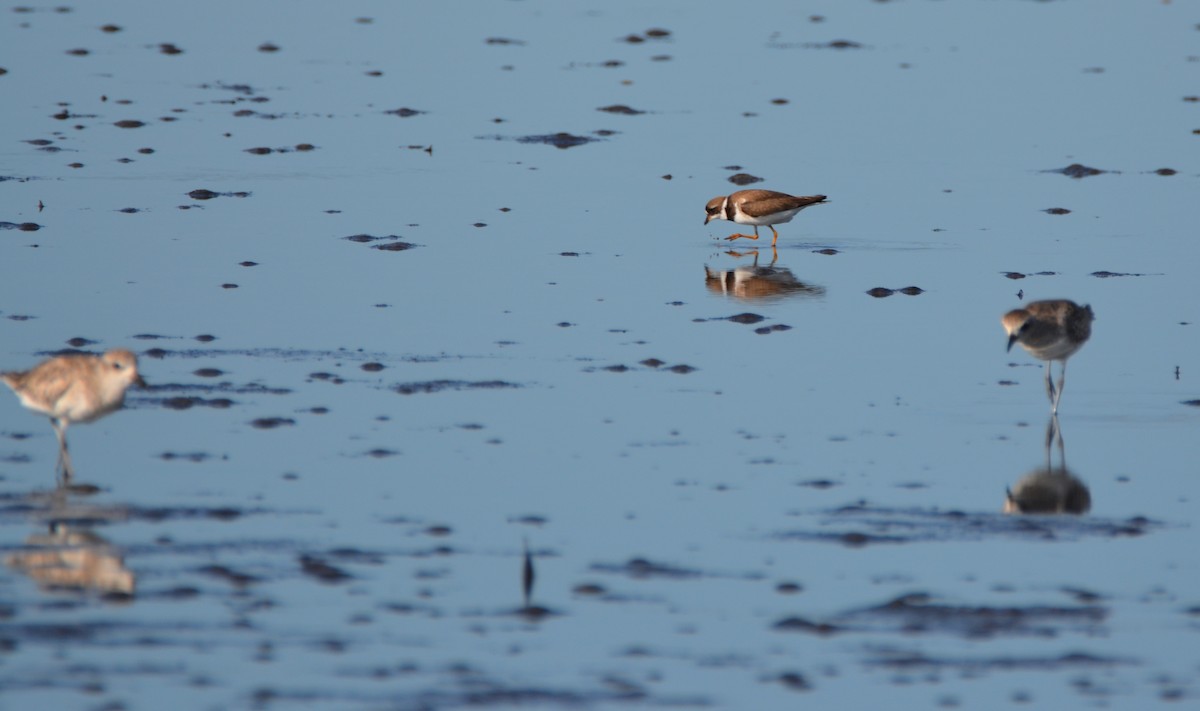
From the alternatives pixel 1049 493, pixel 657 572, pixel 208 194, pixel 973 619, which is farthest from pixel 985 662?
pixel 208 194

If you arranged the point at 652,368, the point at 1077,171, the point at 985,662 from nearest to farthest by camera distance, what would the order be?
the point at 985,662
the point at 652,368
the point at 1077,171

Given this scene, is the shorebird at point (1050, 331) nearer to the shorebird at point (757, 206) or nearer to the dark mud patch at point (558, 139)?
the shorebird at point (757, 206)

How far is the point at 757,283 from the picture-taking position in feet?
53.8

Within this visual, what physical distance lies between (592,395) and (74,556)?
425cm

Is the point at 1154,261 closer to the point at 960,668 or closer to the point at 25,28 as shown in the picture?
the point at 960,668

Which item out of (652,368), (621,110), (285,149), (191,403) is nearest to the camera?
(191,403)

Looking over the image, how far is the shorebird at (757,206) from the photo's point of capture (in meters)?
18.0

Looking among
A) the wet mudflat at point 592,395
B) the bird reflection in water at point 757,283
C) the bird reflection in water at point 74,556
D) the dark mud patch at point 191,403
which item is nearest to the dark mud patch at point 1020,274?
the wet mudflat at point 592,395

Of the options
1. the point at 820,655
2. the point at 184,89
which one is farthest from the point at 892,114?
the point at 820,655

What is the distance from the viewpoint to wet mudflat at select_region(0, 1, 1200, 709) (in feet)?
26.5

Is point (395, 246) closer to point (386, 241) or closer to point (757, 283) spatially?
point (386, 241)

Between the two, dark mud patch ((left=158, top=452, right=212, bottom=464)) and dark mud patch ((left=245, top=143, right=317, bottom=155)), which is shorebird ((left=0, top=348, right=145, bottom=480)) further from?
dark mud patch ((left=245, top=143, right=317, bottom=155))

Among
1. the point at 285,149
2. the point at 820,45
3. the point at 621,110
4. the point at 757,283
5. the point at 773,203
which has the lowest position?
the point at 757,283

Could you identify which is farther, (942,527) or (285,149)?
(285,149)
